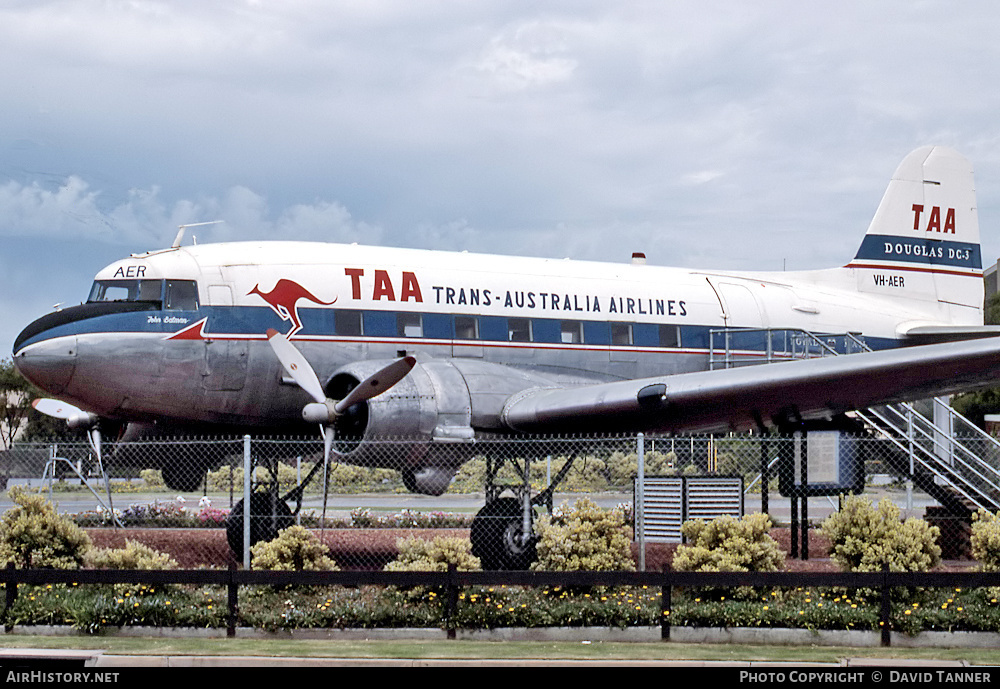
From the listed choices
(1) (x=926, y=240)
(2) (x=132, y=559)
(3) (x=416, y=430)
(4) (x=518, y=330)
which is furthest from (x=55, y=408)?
(1) (x=926, y=240)

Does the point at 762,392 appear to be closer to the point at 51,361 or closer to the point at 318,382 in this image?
the point at 318,382

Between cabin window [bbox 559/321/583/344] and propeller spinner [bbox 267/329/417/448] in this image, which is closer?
propeller spinner [bbox 267/329/417/448]

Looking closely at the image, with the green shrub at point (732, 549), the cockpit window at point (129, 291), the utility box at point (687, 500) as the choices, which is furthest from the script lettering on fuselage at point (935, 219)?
the cockpit window at point (129, 291)

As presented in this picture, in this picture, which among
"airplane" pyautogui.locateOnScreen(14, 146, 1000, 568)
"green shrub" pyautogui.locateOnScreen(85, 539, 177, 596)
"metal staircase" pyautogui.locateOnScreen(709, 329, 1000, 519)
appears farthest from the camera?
"metal staircase" pyautogui.locateOnScreen(709, 329, 1000, 519)

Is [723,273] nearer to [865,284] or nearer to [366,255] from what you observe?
[865,284]

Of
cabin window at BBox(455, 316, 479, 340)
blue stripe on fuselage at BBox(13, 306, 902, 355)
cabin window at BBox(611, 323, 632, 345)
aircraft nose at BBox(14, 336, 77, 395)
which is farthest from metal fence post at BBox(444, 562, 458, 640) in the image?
cabin window at BBox(611, 323, 632, 345)

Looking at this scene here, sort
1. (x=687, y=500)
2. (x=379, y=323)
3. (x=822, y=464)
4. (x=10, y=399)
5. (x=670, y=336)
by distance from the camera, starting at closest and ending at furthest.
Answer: (x=379, y=323) → (x=822, y=464) → (x=687, y=500) → (x=670, y=336) → (x=10, y=399)

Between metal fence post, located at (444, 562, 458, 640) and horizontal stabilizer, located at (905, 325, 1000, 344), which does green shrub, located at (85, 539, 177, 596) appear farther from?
horizontal stabilizer, located at (905, 325, 1000, 344)

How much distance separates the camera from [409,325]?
19547 mm

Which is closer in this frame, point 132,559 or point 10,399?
point 132,559

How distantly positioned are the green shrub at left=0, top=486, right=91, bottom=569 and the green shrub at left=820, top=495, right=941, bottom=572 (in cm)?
1132

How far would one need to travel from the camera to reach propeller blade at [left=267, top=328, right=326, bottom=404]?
1741 centimetres

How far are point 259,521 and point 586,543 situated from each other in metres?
6.87
